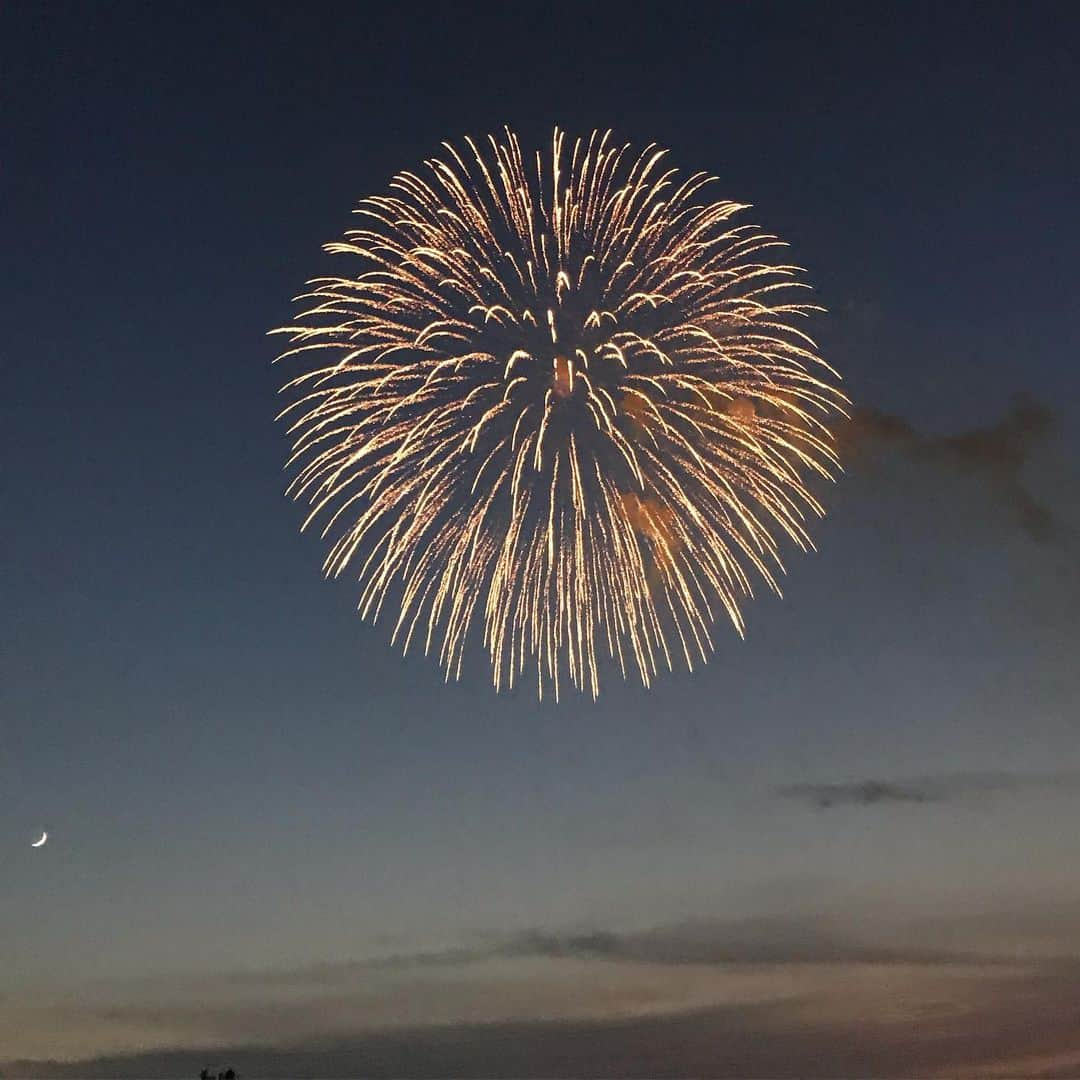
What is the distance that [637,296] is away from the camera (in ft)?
206

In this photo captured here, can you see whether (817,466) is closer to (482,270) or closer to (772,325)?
(772,325)

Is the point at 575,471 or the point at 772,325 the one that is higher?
the point at 772,325

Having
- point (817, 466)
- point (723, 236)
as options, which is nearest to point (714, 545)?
point (817, 466)

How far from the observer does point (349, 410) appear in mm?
63562

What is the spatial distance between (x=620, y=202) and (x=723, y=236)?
2933 mm

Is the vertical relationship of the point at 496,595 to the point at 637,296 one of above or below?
below

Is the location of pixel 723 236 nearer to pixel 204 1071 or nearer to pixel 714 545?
pixel 714 545

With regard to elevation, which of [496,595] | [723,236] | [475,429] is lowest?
[496,595]

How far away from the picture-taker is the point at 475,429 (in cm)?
6356

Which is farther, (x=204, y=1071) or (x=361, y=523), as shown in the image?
(x=204, y=1071)

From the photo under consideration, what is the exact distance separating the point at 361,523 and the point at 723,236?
12.2 metres

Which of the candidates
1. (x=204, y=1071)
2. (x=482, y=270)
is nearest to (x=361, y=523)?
(x=482, y=270)

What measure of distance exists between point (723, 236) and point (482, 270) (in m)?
6.40

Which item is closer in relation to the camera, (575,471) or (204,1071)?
(575,471)
